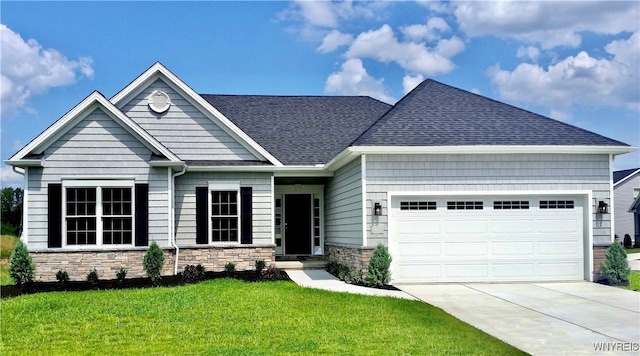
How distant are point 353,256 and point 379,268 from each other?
135cm

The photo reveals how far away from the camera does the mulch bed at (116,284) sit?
1413 cm

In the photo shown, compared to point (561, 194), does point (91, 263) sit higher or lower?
lower

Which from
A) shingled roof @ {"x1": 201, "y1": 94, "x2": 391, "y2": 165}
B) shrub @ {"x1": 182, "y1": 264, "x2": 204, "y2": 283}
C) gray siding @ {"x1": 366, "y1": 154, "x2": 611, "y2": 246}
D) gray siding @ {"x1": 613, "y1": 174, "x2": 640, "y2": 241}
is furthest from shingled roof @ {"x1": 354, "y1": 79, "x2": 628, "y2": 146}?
gray siding @ {"x1": 613, "y1": 174, "x2": 640, "y2": 241}

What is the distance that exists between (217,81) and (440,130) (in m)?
13.0

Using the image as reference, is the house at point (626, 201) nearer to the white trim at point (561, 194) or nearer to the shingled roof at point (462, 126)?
the shingled roof at point (462, 126)

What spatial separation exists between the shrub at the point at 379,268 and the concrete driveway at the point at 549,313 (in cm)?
43


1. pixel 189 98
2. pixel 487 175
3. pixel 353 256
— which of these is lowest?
pixel 353 256

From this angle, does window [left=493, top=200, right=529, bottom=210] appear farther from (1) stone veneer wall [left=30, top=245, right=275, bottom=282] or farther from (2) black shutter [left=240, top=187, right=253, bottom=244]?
(1) stone veneer wall [left=30, top=245, right=275, bottom=282]

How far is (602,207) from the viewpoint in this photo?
604 inches

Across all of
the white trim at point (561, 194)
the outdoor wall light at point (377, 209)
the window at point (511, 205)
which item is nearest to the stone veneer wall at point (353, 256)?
the white trim at point (561, 194)

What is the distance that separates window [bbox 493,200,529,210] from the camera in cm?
1531

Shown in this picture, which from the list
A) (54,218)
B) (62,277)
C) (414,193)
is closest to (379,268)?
(414,193)

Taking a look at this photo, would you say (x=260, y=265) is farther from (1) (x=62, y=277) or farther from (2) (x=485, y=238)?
(2) (x=485, y=238)

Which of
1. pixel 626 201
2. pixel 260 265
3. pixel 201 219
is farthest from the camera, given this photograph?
pixel 626 201
